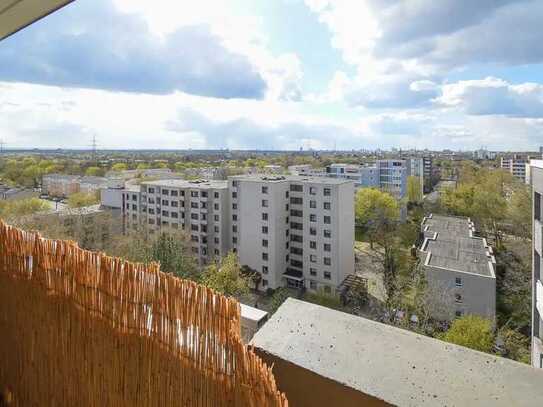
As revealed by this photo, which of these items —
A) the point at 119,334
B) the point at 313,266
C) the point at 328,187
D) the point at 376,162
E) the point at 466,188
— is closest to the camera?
the point at 119,334

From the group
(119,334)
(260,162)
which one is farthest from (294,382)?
(260,162)

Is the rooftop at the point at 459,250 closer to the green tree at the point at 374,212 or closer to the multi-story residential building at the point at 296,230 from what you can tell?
the multi-story residential building at the point at 296,230

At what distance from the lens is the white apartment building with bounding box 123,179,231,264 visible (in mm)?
6176

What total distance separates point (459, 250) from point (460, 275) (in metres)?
0.21

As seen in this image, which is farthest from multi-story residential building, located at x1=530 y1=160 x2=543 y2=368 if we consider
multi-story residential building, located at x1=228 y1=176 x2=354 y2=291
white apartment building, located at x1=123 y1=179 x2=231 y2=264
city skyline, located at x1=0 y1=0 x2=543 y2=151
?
white apartment building, located at x1=123 y1=179 x2=231 y2=264

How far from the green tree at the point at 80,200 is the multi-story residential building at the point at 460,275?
382cm

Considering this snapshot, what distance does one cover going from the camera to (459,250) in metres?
2.97

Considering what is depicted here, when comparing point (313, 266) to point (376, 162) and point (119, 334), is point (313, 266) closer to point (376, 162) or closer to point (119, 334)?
point (119, 334)

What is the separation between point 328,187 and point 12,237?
181 inches

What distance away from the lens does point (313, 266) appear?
16.1ft

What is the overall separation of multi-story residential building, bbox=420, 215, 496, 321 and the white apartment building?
142 inches

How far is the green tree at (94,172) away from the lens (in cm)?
582

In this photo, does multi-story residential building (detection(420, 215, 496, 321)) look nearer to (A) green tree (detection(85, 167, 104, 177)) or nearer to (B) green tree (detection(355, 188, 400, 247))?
(B) green tree (detection(355, 188, 400, 247))

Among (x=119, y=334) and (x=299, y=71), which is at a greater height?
(x=299, y=71)
